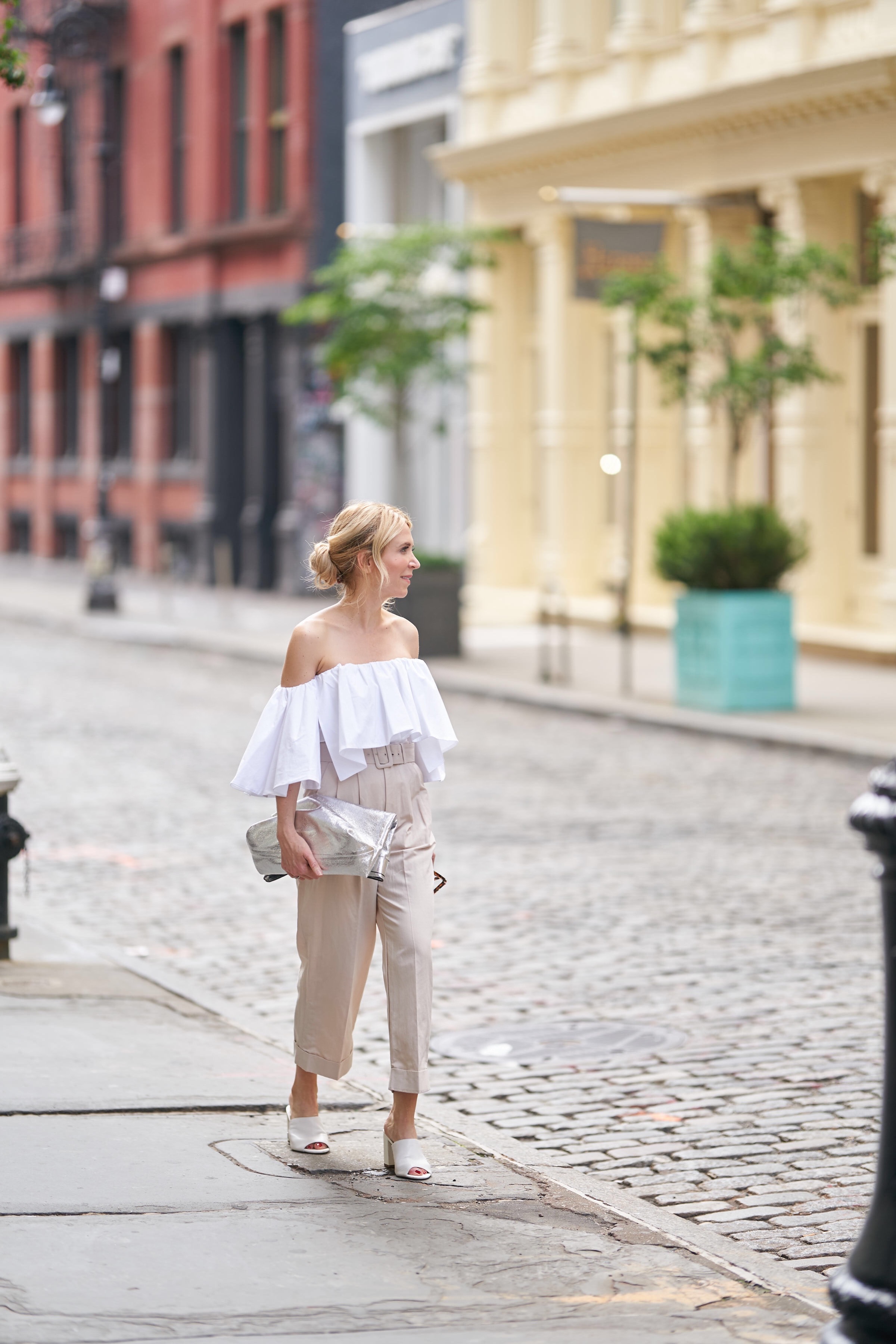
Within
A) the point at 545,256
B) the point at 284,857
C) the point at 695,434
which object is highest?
the point at 545,256

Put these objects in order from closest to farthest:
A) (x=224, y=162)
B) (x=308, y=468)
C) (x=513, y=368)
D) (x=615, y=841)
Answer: (x=615, y=841)
(x=513, y=368)
(x=308, y=468)
(x=224, y=162)

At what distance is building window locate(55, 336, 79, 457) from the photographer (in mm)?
43844

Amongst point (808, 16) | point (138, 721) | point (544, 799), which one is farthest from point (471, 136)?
point (544, 799)

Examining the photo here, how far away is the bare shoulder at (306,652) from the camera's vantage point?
5.73 m

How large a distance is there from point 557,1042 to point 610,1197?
182 centimetres

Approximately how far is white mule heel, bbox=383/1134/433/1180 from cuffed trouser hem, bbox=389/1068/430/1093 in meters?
0.15

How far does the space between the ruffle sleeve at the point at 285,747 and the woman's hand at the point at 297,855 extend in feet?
0.32

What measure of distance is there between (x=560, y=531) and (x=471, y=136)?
559 centimetres

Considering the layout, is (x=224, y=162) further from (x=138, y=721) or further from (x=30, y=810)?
(x=30, y=810)

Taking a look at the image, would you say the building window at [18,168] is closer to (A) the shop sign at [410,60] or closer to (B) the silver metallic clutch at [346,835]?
(A) the shop sign at [410,60]

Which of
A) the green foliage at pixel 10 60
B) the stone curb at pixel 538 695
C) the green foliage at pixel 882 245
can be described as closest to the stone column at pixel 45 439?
the stone curb at pixel 538 695

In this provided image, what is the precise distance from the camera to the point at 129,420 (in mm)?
40781

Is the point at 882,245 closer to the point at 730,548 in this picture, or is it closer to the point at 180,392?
the point at 730,548

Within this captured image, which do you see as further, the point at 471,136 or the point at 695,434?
the point at 471,136
